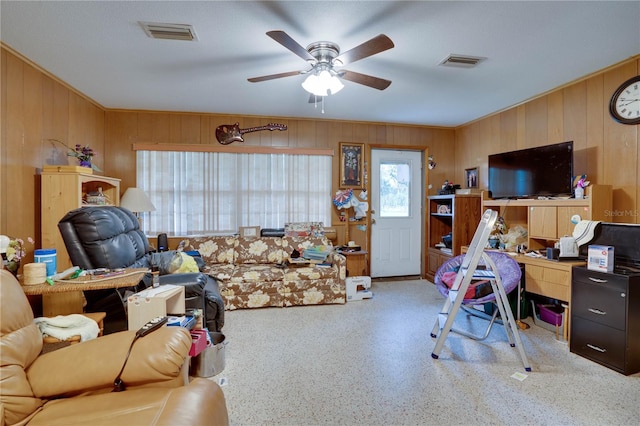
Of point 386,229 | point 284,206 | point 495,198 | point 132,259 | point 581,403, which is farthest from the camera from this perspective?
point 386,229

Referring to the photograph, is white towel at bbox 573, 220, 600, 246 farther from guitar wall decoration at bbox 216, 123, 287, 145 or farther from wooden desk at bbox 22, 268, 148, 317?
guitar wall decoration at bbox 216, 123, 287, 145

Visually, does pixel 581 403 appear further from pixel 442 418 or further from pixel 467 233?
pixel 467 233

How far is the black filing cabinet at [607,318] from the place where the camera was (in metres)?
2.09

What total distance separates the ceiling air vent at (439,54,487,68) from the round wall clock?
1241mm

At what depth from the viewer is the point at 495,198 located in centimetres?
370

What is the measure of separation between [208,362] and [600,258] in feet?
9.96

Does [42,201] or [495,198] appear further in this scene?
[495,198]

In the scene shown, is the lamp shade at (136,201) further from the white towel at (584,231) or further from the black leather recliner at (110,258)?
the white towel at (584,231)

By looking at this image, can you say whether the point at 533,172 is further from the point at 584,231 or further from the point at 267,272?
the point at 267,272

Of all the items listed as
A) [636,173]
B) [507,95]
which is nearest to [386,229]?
[507,95]

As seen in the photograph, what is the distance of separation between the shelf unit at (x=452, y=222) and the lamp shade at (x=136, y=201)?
3.91 m

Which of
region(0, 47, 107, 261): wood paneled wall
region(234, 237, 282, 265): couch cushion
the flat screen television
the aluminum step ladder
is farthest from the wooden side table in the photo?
region(0, 47, 107, 261): wood paneled wall

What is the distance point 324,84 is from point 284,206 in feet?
7.67

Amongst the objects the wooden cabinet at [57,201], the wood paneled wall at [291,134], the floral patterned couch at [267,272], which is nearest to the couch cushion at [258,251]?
the floral patterned couch at [267,272]
